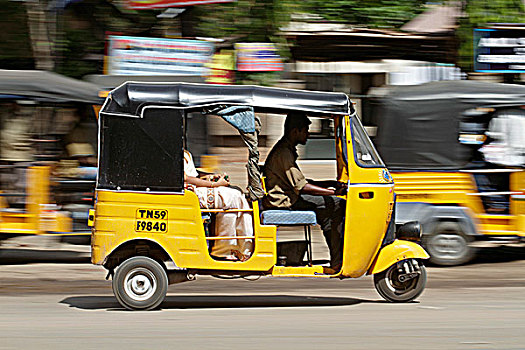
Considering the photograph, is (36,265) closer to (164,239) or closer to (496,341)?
(164,239)

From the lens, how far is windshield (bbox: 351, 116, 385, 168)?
836 cm

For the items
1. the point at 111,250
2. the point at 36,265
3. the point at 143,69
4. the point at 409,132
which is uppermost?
the point at 143,69

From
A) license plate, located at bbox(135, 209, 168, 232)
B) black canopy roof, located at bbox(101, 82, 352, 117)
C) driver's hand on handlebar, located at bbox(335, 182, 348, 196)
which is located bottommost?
license plate, located at bbox(135, 209, 168, 232)

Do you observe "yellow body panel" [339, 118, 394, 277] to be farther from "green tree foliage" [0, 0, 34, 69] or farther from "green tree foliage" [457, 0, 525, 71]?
"green tree foliage" [0, 0, 34, 69]

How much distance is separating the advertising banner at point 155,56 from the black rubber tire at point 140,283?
28.8ft

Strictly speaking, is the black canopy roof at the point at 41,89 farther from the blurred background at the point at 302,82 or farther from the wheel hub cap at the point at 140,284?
the wheel hub cap at the point at 140,284

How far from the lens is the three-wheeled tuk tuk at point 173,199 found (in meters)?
8.01

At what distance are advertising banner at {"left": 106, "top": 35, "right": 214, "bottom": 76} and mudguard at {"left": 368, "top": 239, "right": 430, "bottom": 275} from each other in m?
9.03

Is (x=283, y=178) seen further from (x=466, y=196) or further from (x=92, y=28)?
(x=92, y=28)

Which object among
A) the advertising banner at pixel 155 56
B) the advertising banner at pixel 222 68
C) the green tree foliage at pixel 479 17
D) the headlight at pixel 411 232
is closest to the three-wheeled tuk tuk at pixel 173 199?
the headlight at pixel 411 232

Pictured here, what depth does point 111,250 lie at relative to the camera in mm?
7984

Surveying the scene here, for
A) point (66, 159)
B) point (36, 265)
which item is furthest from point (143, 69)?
point (36, 265)

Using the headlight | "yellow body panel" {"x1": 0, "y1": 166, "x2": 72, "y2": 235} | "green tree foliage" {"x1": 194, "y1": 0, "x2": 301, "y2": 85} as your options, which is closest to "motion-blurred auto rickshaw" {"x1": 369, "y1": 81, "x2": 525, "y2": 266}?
the headlight

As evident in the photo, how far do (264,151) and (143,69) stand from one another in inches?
110
